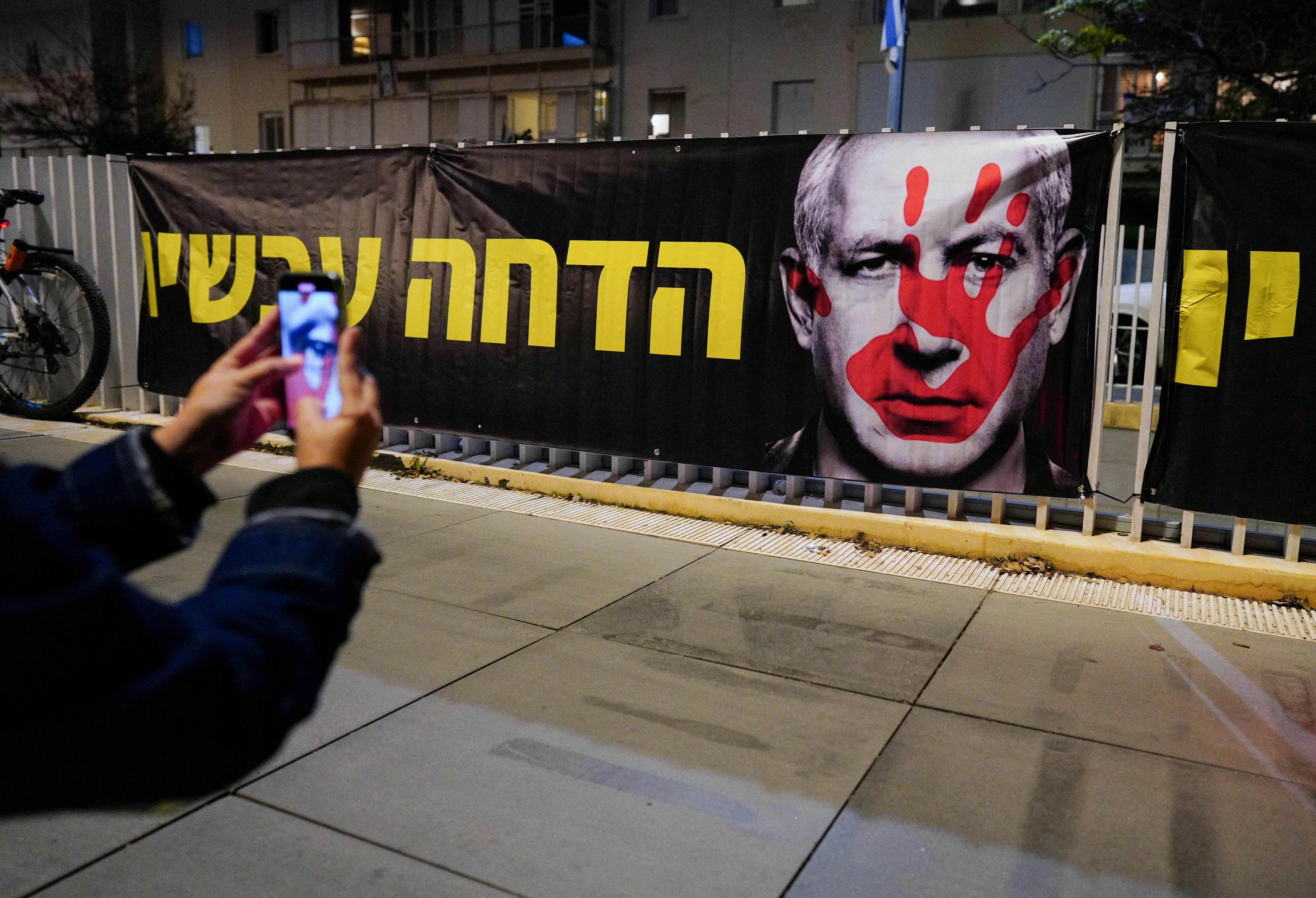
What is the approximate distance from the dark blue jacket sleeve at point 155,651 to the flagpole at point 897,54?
1144 centimetres

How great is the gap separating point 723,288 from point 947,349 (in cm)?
134

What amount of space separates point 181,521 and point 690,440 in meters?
4.99

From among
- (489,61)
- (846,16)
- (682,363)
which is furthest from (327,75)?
(682,363)

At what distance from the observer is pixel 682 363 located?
20.3 feet

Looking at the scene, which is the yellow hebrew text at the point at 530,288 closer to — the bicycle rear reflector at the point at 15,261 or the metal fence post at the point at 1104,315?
the metal fence post at the point at 1104,315

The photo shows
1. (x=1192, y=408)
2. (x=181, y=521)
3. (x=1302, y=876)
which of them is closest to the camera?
(x=181, y=521)

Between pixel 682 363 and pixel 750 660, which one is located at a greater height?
pixel 682 363

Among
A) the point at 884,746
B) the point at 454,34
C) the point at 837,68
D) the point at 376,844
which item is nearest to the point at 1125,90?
the point at 837,68

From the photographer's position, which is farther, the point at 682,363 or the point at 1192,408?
the point at 682,363

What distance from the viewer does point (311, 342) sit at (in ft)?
4.98

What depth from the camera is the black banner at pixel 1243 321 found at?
193 inches

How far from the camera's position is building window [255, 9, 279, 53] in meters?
34.1

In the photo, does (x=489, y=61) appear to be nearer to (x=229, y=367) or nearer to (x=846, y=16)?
(x=846, y=16)

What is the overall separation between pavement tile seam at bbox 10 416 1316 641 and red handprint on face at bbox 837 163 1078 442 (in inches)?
28.6
